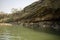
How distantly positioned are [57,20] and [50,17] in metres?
A: 2.34

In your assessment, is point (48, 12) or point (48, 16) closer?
point (48, 16)

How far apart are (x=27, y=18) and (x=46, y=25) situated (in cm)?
1608

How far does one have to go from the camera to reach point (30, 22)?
53094 mm

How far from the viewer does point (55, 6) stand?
36531mm

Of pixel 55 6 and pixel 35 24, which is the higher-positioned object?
pixel 55 6

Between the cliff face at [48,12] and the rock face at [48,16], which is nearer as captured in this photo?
the cliff face at [48,12]

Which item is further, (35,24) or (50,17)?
(35,24)

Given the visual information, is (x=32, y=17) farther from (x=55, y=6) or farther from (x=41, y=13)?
(x=55, y=6)

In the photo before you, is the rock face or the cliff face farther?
the rock face

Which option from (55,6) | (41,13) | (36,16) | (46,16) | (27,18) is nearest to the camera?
(55,6)

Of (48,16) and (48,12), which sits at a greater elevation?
(48,12)

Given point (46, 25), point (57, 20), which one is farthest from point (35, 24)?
point (57, 20)

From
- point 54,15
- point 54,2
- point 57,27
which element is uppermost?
point 54,2

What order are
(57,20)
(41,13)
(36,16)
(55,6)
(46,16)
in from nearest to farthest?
1. (55,6)
2. (57,20)
3. (46,16)
4. (41,13)
5. (36,16)
